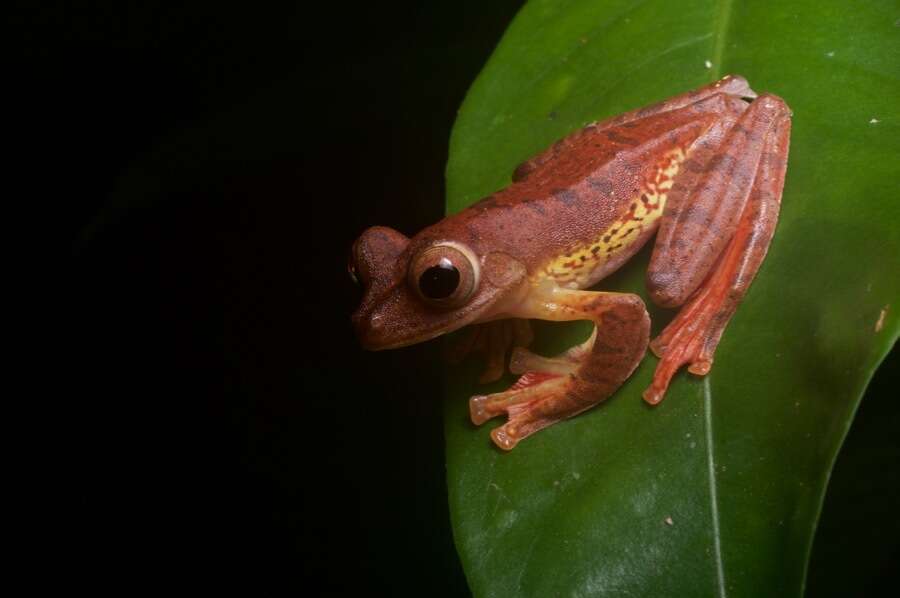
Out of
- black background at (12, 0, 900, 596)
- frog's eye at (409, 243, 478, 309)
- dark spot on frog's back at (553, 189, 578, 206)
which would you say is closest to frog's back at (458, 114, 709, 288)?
dark spot on frog's back at (553, 189, 578, 206)

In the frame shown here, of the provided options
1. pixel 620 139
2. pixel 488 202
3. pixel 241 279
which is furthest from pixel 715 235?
pixel 241 279

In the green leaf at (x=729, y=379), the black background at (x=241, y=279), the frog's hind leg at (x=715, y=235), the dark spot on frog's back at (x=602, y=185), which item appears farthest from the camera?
the black background at (x=241, y=279)

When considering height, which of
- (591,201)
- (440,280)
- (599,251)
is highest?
(440,280)

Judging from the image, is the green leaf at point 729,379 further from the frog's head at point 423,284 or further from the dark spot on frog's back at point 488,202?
the frog's head at point 423,284

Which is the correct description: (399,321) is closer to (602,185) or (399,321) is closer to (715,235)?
(602,185)

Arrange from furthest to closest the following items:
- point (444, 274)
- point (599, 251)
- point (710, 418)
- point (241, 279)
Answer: point (241, 279) → point (599, 251) → point (444, 274) → point (710, 418)

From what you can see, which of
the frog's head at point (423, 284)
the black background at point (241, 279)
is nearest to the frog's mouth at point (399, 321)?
the frog's head at point (423, 284)
